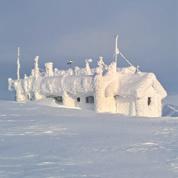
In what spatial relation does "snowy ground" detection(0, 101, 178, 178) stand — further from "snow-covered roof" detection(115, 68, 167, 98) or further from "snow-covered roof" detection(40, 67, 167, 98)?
"snow-covered roof" detection(40, 67, 167, 98)

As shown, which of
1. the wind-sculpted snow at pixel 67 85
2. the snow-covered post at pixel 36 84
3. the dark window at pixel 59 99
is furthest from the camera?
the snow-covered post at pixel 36 84

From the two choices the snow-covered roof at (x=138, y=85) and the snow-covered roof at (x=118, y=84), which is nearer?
the snow-covered roof at (x=138, y=85)

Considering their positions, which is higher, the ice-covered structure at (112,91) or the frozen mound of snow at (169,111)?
the ice-covered structure at (112,91)

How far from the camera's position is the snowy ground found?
7.26 m

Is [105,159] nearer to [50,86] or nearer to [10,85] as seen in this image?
[50,86]

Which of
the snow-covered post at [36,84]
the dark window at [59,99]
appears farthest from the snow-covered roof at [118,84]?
the snow-covered post at [36,84]

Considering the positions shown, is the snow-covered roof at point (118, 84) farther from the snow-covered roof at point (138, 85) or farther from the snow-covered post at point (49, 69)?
the snow-covered post at point (49, 69)

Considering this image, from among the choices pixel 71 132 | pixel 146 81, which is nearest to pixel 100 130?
pixel 71 132

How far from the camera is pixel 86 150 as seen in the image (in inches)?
368

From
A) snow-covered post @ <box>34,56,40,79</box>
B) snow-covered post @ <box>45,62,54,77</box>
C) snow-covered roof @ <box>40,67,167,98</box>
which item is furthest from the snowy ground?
snow-covered post @ <box>34,56,40,79</box>

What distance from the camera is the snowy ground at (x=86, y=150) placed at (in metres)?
7.26

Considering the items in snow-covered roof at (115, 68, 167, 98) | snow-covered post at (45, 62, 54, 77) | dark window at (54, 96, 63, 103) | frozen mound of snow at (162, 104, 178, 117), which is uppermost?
snow-covered post at (45, 62, 54, 77)

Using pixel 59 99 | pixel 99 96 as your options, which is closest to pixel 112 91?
pixel 99 96

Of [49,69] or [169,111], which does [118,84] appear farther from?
[169,111]
